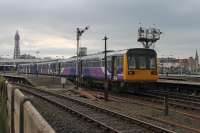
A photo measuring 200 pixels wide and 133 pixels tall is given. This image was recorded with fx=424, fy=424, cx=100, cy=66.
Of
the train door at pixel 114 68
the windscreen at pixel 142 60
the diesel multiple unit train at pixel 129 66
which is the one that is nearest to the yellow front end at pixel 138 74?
the diesel multiple unit train at pixel 129 66

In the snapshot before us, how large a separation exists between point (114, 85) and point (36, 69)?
40008 millimetres

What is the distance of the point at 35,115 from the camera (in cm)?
521

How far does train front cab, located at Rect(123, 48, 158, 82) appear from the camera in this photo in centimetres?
2789

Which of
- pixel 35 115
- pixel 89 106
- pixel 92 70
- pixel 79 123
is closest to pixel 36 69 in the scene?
pixel 92 70

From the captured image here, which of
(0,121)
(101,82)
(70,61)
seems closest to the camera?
(0,121)

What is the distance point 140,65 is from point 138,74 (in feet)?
2.15

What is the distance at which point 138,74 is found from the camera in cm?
A: 2844

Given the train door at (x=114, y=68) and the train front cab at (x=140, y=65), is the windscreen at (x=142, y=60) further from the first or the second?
the train door at (x=114, y=68)

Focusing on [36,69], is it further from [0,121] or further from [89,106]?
[0,121]

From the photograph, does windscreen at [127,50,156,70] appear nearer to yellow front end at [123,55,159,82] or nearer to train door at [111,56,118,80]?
yellow front end at [123,55,159,82]

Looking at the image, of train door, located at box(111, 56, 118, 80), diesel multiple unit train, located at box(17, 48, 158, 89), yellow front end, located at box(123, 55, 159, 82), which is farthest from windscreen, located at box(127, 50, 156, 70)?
train door, located at box(111, 56, 118, 80)

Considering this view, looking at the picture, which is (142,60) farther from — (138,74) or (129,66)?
(129,66)

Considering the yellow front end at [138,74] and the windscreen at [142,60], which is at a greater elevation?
the windscreen at [142,60]

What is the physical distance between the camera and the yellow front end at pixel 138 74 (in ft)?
91.4
